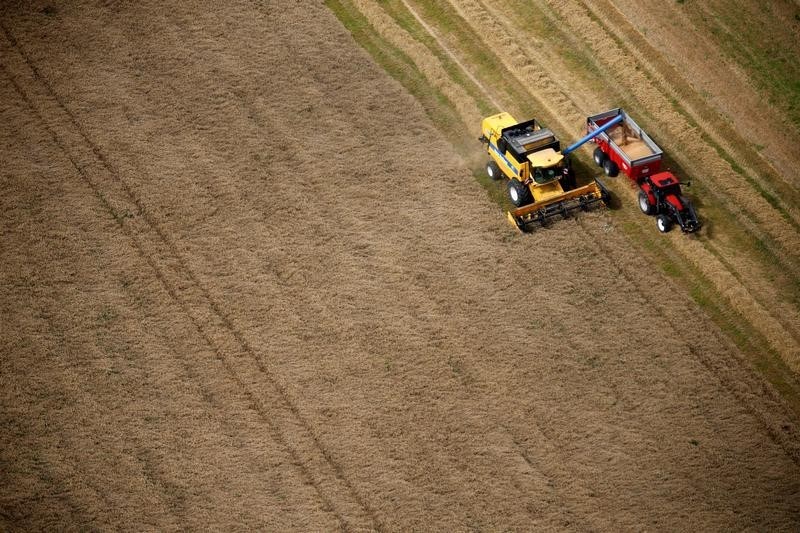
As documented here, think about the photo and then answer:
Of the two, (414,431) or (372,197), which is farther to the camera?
(372,197)

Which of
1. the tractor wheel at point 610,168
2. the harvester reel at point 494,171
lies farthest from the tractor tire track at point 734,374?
the harvester reel at point 494,171

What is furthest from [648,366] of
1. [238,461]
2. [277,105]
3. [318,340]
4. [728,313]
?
[277,105]

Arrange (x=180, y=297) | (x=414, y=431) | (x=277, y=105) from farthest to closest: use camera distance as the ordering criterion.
→ (x=277, y=105) < (x=180, y=297) < (x=414, y=431)

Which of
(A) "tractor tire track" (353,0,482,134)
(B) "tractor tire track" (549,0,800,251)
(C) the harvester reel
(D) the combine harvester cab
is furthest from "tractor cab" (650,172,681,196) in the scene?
(A) "tractor tire track" (353,0,482,134)

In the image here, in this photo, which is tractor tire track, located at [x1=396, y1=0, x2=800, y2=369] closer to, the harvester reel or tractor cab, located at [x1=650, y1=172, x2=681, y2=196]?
tractor cab, located at [x1=650, y1=172, x2=681, y2=196]

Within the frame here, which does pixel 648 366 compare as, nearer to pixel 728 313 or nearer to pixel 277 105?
pixel 728 313

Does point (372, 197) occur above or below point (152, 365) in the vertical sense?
above
